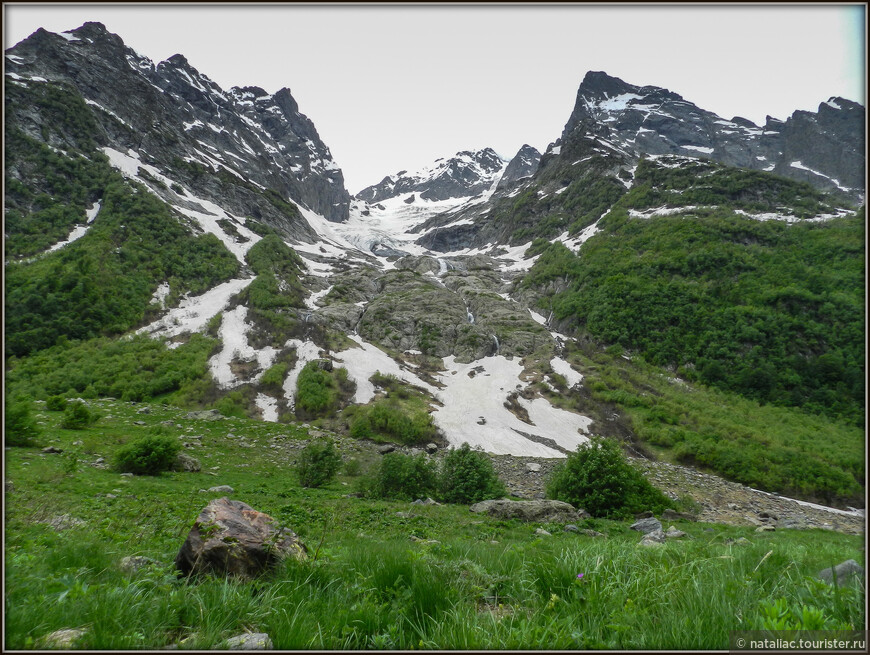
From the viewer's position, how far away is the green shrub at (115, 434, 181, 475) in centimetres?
1420

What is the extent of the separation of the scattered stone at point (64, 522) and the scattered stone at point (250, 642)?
20.9ft

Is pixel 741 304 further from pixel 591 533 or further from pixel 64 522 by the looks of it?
pixel 64 522

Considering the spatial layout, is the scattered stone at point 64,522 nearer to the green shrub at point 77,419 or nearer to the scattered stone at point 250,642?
the scattered stone at point 250,642

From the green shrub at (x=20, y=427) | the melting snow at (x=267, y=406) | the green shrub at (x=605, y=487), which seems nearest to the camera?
the green shrub at (x=605, y=487)

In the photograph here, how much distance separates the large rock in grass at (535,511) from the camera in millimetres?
12312

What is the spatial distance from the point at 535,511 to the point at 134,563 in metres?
12.1

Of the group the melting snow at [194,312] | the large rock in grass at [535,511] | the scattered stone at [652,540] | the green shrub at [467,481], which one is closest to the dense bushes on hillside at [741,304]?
the green shrub at [467,481]

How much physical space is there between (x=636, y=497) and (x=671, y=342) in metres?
43.9

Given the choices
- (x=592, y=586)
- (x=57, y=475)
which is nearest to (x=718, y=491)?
(x=592, y=586)

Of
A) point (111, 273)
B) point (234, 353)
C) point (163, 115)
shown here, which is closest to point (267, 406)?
point (234, 353)

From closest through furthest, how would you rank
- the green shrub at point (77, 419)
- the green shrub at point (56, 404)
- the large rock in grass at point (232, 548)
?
the large rock in grass at point (232, 548)
the green shrub at point (77, 419)
the green shrub at point (56, 404)

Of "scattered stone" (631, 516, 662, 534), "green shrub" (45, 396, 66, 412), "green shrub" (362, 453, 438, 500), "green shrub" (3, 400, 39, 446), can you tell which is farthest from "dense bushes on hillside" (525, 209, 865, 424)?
"green shrub" (45, 396, 66, 412)

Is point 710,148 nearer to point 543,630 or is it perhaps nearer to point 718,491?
point 718,491

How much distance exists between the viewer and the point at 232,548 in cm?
316
